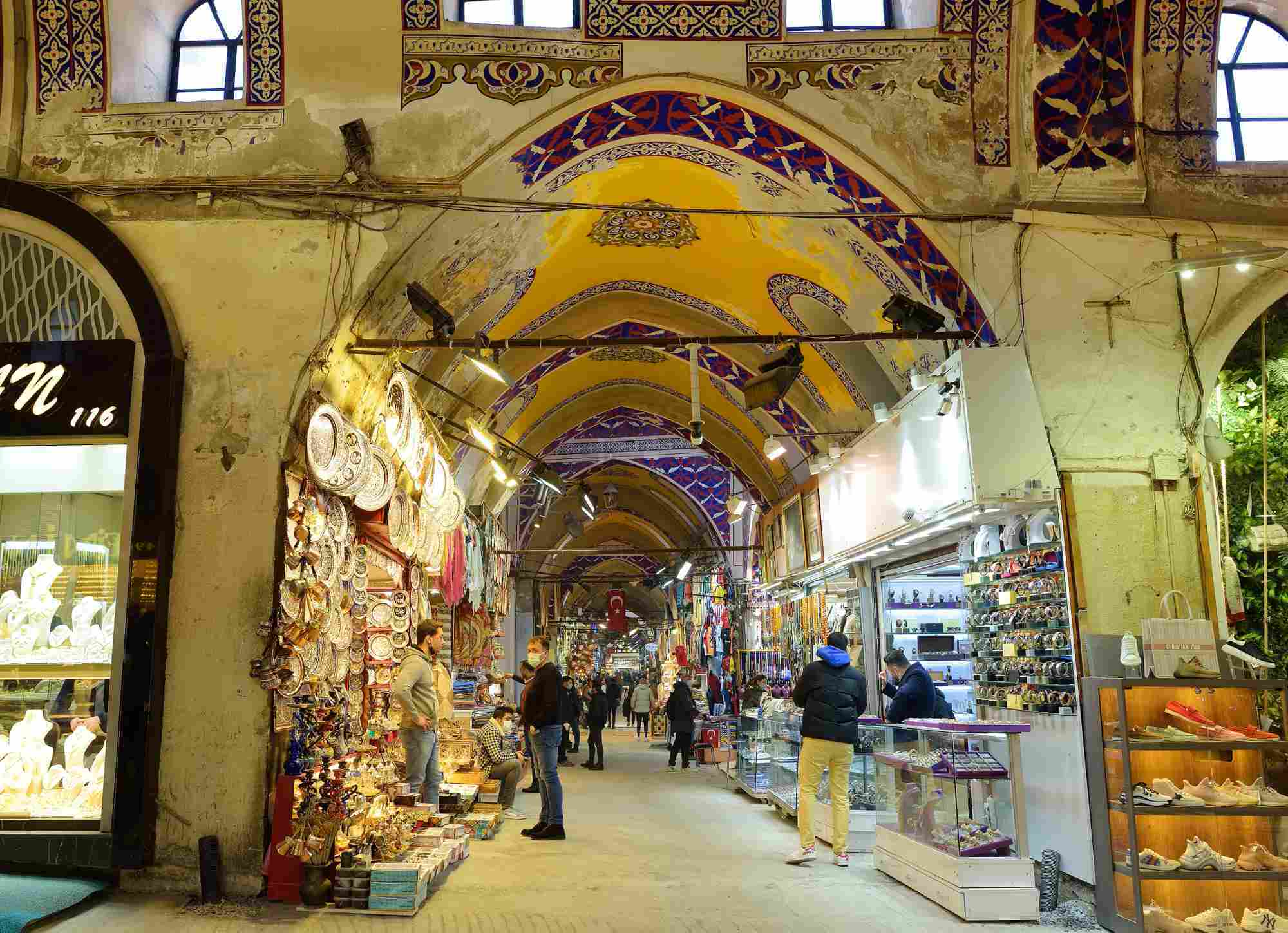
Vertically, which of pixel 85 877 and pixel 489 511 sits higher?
pixel 489 511

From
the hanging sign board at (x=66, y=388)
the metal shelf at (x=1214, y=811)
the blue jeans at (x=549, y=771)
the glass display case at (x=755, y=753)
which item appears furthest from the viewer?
the glass display case at (x=755, y=753)

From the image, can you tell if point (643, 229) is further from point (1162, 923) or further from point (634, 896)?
point (1162, 923)

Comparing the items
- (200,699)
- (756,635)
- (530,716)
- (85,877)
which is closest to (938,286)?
(530,716)

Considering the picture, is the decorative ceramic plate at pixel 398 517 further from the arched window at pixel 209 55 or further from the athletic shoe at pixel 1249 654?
the athletic shoe at pixel 1249 654

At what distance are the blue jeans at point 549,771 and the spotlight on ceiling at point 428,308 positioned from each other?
293 cm

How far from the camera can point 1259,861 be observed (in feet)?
15.0

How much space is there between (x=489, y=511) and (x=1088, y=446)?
8751 mm

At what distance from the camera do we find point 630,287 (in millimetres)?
10055

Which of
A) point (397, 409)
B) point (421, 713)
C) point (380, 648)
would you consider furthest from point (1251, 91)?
point (380, 648)

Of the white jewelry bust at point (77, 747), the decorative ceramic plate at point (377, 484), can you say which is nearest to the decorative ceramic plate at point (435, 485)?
the decorative ceramic plate at point (377, 484)

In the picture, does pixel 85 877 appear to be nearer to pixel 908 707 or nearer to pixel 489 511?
pixel 908 707

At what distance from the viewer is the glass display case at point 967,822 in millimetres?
4805

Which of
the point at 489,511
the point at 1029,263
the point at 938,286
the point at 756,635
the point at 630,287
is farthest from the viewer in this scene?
the point at 756,635

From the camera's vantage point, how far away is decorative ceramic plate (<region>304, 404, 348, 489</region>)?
223 inches
